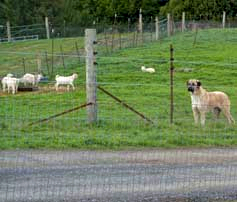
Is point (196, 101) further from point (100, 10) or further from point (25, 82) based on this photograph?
point (100, 10)

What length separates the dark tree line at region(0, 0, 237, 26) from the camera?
75750mm

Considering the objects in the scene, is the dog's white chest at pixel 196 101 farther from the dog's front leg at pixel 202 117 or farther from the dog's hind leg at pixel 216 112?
the dog's hind leg at pixel 216 112

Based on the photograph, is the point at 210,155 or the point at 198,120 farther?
the point at 198,120

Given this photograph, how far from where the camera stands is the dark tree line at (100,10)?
249 feet

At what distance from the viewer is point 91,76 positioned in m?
14.9

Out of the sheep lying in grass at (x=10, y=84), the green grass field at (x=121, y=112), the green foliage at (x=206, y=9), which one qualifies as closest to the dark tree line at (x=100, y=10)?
the green foliage at (x=206, y=9)

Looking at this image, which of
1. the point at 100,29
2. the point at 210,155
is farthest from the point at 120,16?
the point at 210,155

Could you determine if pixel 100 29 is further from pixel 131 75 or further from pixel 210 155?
pixel 210 155

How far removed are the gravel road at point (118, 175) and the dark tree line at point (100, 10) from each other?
62675 millimetres

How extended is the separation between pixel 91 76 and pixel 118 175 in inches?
207

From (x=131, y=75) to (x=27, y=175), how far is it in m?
17.1

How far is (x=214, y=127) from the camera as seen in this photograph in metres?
15.3

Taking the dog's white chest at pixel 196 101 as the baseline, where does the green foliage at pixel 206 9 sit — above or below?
below

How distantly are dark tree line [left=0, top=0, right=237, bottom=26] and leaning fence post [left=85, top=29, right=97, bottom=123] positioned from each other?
59.3 metres
